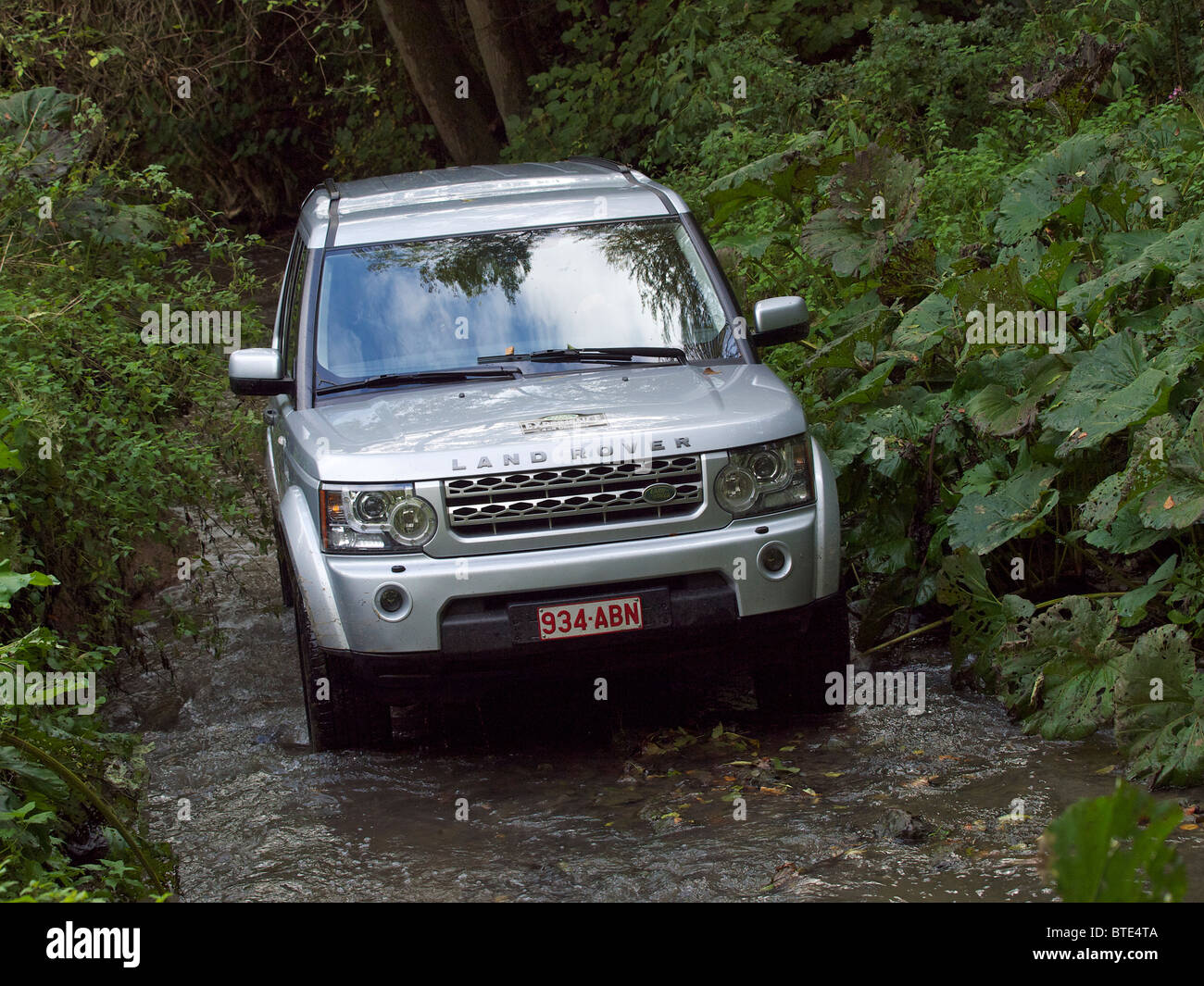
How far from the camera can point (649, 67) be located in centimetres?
1379

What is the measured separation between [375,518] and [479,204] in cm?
191

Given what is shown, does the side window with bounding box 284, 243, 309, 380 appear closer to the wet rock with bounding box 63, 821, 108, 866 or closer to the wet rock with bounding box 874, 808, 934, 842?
the wet rock with bounding box 63, 821, 108, 866

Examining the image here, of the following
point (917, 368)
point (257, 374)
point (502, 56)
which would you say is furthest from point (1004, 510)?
point (502, 56)

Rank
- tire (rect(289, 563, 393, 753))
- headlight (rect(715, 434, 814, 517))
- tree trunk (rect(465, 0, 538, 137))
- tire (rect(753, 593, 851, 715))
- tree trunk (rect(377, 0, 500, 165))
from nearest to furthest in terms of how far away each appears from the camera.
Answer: headlight (rect(715, 434, 814, 517)) → tire (rect(289, 563, 393, 753)) → tire (rect(753, 593, 851, 715)) → tree trunk (rect(465, 0, 538, 137)) → tree trunk (rect(377, 0, 500, 165))

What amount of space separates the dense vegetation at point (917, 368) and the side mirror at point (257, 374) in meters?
0.79

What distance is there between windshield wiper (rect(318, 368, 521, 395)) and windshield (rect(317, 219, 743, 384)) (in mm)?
37

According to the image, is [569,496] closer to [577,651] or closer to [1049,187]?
[577,651]

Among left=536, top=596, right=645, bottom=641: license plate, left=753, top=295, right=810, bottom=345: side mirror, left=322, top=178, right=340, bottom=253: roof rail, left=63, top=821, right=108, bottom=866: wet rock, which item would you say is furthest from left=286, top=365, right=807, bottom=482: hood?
left=63, top=821, right=108, bottom=866: wet rock

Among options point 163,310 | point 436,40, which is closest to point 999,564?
point 163,310

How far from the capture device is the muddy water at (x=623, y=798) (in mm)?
3881

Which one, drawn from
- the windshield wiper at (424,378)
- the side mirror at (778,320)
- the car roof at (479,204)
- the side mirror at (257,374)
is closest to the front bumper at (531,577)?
the windshield wiper at (424,378)

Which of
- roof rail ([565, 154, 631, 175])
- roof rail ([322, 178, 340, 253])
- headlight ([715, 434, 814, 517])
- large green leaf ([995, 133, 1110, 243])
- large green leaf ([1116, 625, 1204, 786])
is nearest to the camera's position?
large green leaf ([1116, 625, 1204, 786])

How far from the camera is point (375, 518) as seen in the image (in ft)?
15.2

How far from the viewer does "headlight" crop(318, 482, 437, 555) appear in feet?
15.0
